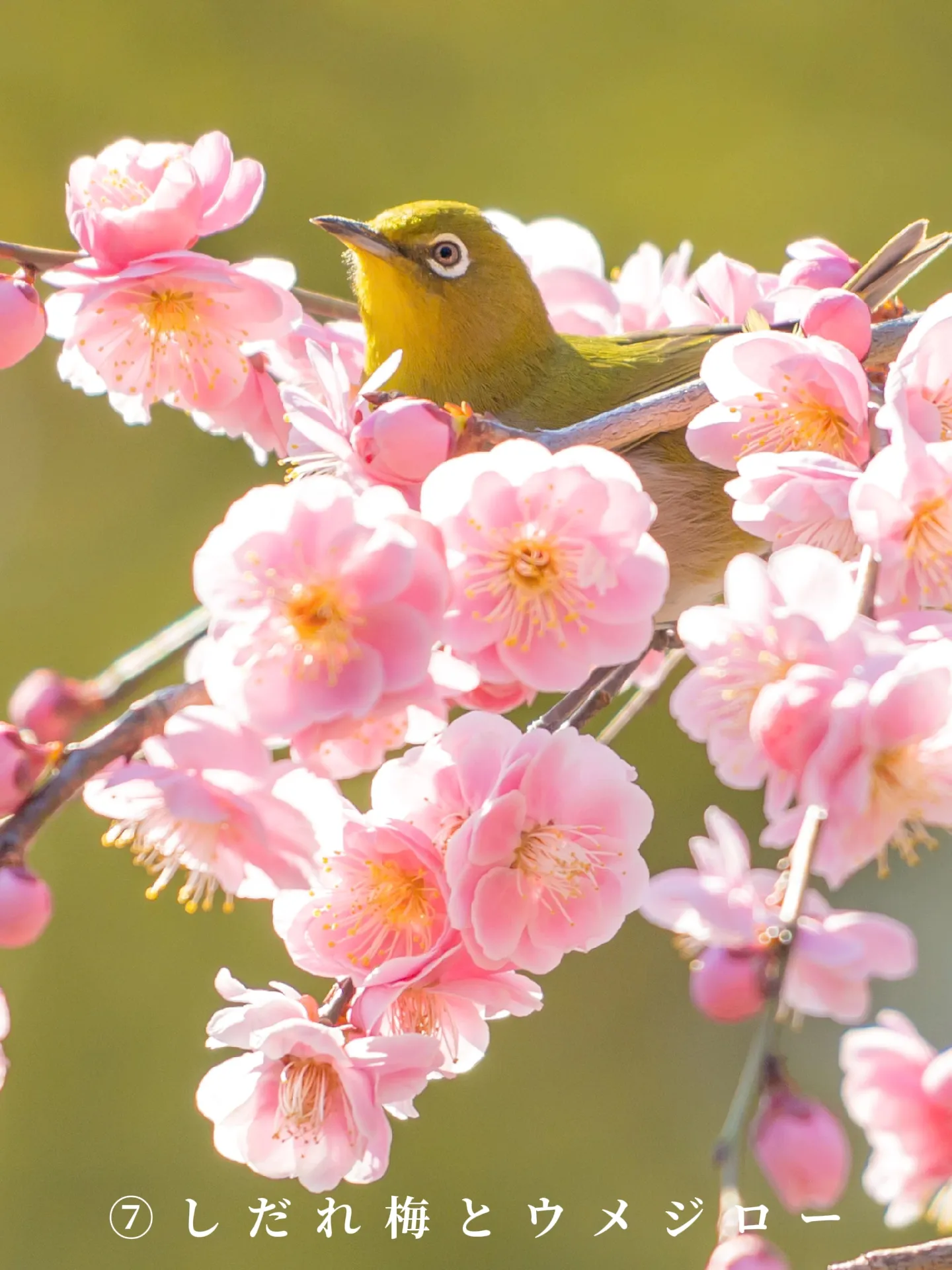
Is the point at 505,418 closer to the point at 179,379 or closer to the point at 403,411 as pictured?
the point at 179,379

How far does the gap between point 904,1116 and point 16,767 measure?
0.63 m

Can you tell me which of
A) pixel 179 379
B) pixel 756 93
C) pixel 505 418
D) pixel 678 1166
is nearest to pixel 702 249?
pixel 756 93

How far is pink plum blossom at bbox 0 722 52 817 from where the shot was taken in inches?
27.0

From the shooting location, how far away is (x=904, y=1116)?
0.95m

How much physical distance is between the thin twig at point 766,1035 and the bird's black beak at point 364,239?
33.5 inches

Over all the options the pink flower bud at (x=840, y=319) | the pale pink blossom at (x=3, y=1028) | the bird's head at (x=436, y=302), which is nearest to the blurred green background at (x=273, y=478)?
the bird's head at (x=436, y=302)

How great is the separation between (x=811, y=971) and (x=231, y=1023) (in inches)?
15.2

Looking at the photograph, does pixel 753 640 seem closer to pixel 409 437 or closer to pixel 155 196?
pixel 409 437

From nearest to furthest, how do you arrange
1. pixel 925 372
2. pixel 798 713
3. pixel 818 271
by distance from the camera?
1. pixel 798 713
2. pixel 925 372
3. pixel 818 271

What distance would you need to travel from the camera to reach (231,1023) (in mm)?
705

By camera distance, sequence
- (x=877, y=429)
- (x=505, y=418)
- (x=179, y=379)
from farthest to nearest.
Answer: (x=505, y=418) < (x=179, y=379) < (x=877, y=429)

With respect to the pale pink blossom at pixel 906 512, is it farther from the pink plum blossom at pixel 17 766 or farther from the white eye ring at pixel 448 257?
the white eye ring at pixel 448 257

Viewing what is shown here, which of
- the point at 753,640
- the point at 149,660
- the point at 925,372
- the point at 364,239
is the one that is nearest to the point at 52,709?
the point at 149,660

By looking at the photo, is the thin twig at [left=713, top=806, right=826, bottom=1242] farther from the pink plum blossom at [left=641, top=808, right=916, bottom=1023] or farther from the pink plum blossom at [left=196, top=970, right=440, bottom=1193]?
the pink plum blossom at [left=196, top=970, right=440, bottom=1193]
